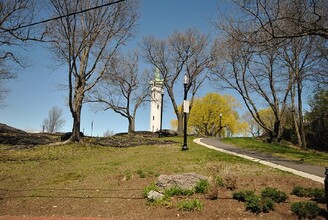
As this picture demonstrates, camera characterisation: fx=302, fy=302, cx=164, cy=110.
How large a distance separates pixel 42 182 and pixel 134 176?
9.79 feet

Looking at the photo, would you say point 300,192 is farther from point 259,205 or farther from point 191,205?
point 191,205

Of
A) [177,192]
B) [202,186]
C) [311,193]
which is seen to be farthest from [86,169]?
[311,193]

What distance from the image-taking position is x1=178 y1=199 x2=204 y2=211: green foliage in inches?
244

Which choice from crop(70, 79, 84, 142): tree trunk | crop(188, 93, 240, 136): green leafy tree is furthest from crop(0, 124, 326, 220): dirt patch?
crop(188, 93, 240, 136): green leafy tree

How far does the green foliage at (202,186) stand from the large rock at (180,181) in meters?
0.15

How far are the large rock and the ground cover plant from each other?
399 millimetres

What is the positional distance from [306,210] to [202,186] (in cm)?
240

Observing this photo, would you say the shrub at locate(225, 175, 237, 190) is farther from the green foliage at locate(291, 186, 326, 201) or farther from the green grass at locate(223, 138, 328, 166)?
the green grass at locate(223, 138, 328, 166)

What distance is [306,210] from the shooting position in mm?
5430

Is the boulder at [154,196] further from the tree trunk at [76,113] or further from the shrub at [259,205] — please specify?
the tree trunk at [76,113]

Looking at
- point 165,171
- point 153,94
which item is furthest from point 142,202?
point 153,94

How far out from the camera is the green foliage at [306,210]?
5401 mm

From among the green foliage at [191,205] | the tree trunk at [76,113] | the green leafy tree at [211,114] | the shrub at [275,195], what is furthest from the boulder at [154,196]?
the green leafy tree at [211,114]

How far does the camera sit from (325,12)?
47.8 feet
